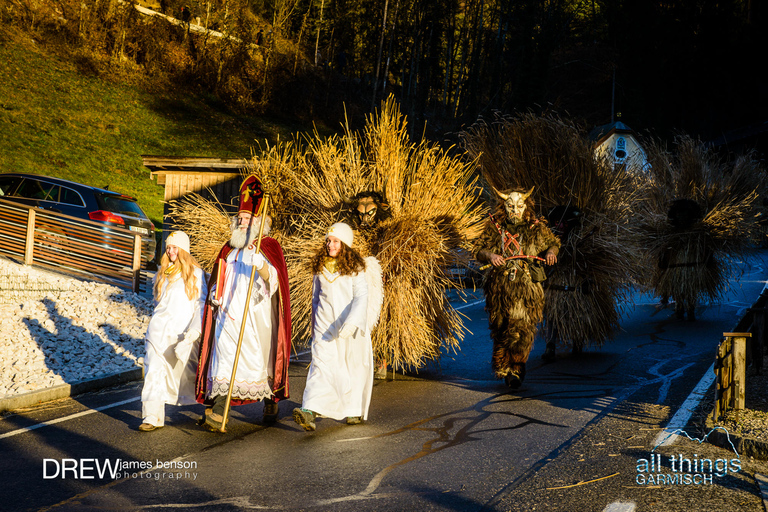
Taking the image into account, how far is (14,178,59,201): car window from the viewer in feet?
45.7

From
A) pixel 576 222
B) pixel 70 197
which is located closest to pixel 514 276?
pixel 576 222

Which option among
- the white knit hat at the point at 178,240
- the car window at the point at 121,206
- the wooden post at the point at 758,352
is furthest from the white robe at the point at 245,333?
the car window at the point at 121,206

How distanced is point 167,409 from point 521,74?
31.2 m

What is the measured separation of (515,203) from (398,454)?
358 centimetres

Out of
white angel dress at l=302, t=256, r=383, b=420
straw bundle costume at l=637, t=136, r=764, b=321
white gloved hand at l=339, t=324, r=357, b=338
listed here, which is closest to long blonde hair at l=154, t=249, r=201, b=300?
white angel dress at l=302, t=256, r=383, b=420

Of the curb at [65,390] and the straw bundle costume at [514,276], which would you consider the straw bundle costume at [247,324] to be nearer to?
the curb at [65,390]

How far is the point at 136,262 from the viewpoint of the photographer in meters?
12.4

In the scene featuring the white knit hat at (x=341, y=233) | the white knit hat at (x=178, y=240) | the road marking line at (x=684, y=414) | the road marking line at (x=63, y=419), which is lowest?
the road marking line at (x=63, y=419)

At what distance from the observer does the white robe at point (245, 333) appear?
19.0 feet

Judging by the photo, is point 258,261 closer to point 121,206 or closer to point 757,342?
point 757,342

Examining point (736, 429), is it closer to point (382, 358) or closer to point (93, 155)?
point (382, 358)

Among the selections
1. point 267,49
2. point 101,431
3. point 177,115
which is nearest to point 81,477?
point 101,431

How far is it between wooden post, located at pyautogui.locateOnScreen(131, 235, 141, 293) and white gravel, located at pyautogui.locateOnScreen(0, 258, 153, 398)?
0.28 metres

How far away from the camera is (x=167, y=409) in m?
6.71
